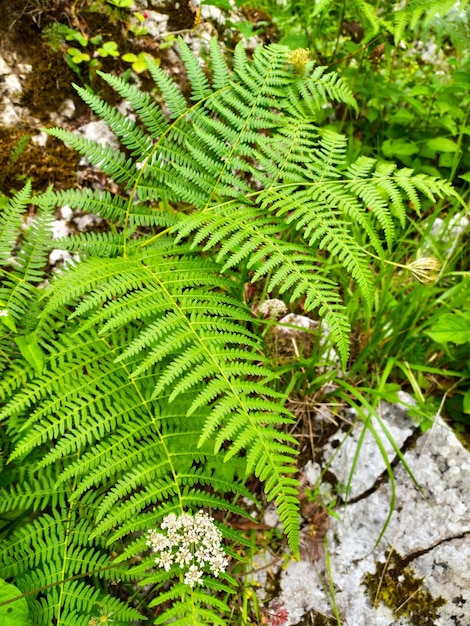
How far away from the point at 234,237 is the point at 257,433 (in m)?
0.80

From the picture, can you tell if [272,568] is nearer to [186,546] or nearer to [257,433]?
[186,546]

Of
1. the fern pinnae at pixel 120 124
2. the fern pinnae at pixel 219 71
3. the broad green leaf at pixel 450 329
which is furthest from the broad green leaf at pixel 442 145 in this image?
the fern pinnae at pixel 120 124

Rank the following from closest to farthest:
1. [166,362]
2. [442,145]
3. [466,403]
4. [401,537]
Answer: [166,362] < [401,537] < [466,403] < [442,145]

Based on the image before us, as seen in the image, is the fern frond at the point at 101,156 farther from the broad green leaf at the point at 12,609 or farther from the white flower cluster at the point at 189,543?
the broad green leaf at the point at 12,609

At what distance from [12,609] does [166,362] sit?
3.41 ft

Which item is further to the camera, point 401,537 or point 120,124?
point 401,537

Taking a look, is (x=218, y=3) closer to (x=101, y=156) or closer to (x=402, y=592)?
(x=101, y=156)

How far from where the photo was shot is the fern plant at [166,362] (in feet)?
5.49

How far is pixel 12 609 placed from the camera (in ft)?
5.17

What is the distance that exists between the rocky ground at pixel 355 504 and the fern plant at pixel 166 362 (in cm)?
45

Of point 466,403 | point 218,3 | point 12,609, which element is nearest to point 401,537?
point 466,403

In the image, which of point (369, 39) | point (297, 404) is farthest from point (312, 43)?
point (297, 404)

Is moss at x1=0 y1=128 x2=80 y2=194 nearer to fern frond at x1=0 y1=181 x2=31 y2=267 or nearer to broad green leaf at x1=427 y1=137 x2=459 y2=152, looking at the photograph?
fern frond at x1=0 y1=181 x2=31 y2=267

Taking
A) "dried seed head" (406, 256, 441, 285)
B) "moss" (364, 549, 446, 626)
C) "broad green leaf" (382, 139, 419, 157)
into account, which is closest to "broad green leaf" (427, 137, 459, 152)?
"broad green leaf" (382, 139, 419, 157)
